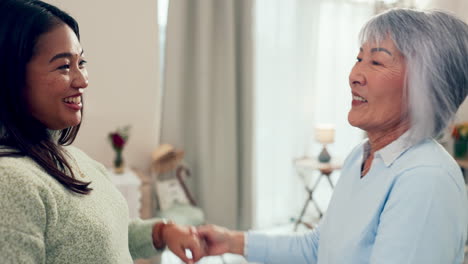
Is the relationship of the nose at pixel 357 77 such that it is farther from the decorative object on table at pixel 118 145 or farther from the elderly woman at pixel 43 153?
the decorative object on table at pixel 118 145

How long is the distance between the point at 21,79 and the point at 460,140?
367 cm

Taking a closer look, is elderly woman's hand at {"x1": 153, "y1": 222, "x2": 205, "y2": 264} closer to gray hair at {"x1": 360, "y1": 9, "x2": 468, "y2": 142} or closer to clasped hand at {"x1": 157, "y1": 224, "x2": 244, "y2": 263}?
clasped hand at {"x1": 157, "y1": 224, "x2": 244, "y2": 263}

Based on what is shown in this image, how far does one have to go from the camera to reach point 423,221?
777mm

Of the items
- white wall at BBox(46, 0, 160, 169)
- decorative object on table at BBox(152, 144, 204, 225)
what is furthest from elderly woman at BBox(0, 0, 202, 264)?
white wall at BBox(46, 0, 160, 169)

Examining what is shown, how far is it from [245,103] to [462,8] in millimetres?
2665

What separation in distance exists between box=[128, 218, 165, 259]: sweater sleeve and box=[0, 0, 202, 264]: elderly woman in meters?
0.25

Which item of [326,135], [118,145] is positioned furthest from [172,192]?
[326,135]

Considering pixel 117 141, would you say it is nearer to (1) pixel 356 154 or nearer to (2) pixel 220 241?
(2) pixel 220 241

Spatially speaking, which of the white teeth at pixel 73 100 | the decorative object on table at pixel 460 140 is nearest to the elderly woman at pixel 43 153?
the white teeth at pixel 73 100

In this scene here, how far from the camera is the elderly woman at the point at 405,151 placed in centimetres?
79

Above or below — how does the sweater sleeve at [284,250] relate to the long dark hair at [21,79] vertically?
below

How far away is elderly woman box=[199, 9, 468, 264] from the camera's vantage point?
79 cm

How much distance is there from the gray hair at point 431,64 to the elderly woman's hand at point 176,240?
0.67 meters

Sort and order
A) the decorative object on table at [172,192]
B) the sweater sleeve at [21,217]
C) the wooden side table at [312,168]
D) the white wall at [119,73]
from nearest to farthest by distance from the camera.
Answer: the sweater sleeve at [21,217], the decorative object on table at [172,192], the white wall at [119,73], the wooden side table at [312,168]
